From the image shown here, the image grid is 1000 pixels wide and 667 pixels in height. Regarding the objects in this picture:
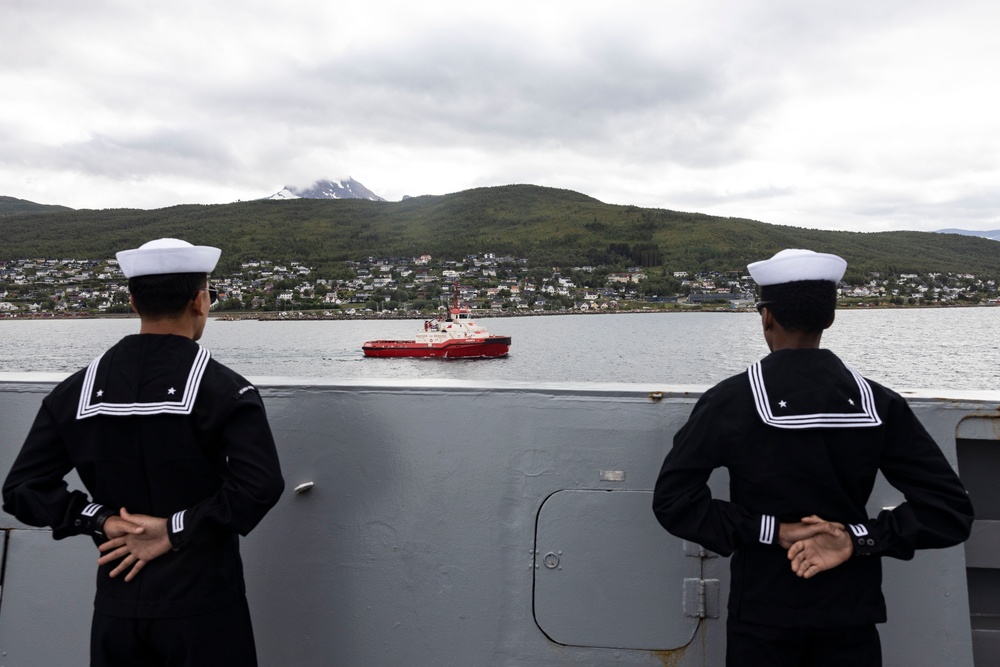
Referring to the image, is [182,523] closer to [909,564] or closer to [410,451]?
[410,451]

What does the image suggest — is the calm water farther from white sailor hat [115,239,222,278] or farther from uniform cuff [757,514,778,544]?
uniform cuff [757,514,778,544]

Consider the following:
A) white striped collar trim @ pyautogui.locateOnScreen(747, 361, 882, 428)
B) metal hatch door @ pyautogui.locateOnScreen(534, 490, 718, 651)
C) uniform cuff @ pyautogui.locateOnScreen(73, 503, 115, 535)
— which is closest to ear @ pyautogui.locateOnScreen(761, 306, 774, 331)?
white striped collar trim @ pyautogui.locateOnScreen(747, 361, 882, 428)

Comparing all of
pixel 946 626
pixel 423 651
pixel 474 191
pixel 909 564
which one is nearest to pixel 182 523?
pixel 423 651

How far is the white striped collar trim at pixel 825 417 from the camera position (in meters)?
1.61

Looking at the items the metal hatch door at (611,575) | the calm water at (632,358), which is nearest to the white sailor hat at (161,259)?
the metal hatch door at (611,575)

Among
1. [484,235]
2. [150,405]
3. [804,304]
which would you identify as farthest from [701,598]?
[484,235]

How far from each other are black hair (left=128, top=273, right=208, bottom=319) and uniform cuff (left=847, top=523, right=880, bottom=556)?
173 centimetres

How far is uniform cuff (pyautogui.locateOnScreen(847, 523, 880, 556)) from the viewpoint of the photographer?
1594 millimetres

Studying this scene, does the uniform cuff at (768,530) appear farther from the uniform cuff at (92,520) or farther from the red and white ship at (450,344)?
the red and white ship at (450,344)

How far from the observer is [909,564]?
2.17 metres

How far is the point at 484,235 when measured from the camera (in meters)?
139

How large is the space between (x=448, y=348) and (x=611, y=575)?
55.2 metres

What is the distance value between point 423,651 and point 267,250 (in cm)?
11125

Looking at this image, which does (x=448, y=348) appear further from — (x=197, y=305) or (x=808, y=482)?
(x=808, y=482)
